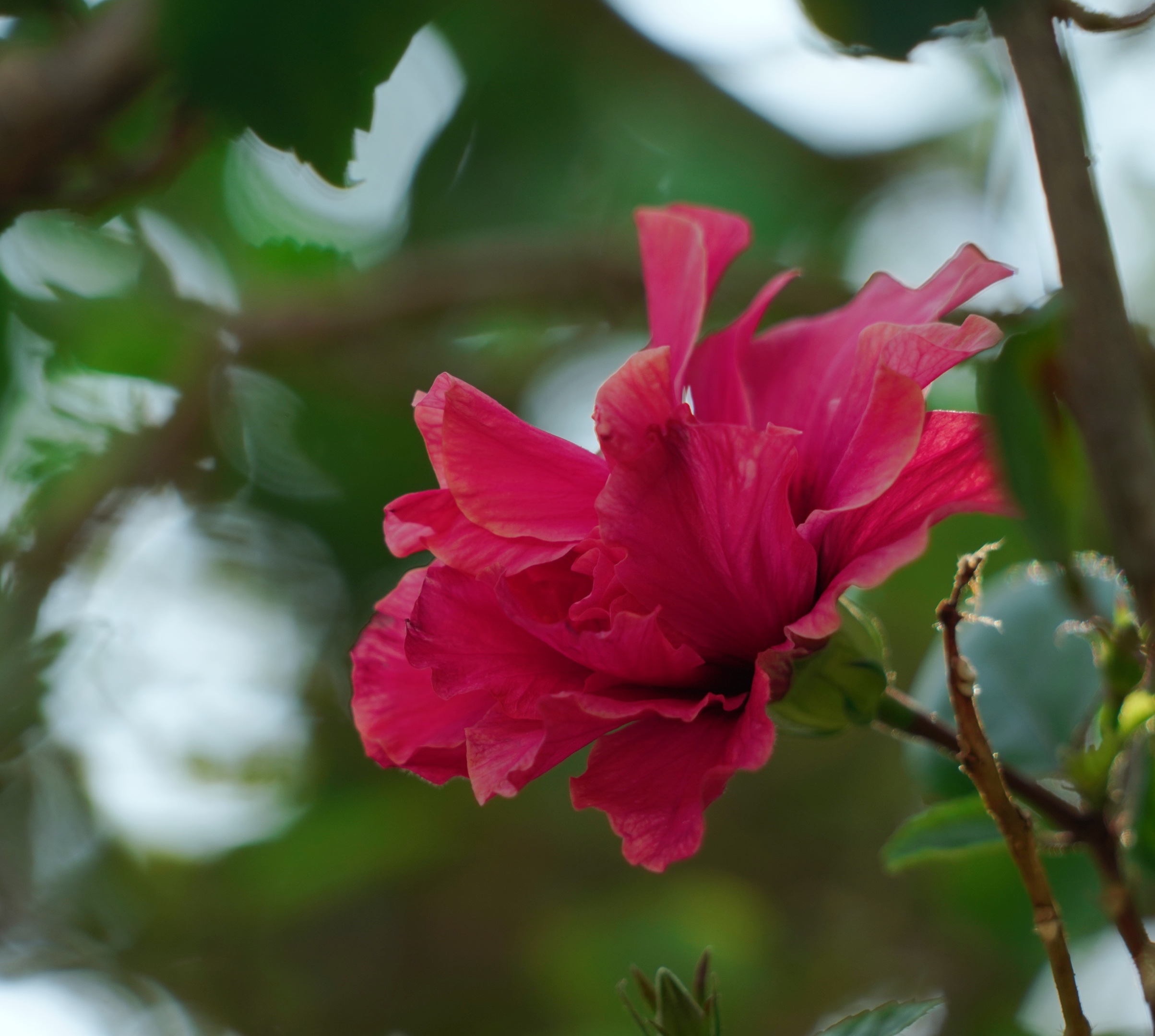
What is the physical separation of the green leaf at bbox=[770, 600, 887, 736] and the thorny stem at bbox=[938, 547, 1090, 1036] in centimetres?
5

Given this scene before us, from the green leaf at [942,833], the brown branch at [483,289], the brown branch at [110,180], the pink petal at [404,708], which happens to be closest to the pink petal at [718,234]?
the pink petal at [404,708]

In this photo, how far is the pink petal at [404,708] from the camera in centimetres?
51

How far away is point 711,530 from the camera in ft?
1.44

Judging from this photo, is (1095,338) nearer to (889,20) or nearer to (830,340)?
(889,20)

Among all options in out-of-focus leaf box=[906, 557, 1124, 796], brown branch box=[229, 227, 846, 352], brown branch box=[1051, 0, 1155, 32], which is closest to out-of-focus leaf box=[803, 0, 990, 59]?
brown branch box=[1051, 0, 1155, 32]

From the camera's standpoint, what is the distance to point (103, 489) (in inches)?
56.3

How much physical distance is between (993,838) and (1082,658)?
19cm

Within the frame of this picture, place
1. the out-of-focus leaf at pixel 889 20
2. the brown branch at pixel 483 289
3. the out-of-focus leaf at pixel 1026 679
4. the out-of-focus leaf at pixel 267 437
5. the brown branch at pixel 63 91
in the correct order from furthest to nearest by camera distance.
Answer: the out-of-focus leaf at pixel 267 437 → the brown branch at pixel 483 289 → the brown branch at pixel 63 91 → the out-of-focus leaf at pixel 1026 679 → the out-of-focus leaf at pixel 889 20

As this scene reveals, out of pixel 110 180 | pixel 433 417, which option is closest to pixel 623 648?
pixel 433 417

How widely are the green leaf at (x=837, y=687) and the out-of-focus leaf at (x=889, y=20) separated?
23 cm

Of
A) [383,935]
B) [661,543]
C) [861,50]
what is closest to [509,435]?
[661,543]

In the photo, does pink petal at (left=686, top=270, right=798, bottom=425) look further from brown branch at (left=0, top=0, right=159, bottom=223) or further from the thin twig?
brown branch at (left=0, top=0, right=159, bottom=223)

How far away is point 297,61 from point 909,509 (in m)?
0.44

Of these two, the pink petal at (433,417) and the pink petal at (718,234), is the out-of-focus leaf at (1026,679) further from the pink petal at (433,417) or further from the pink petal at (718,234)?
the pink petal at (433,417)
